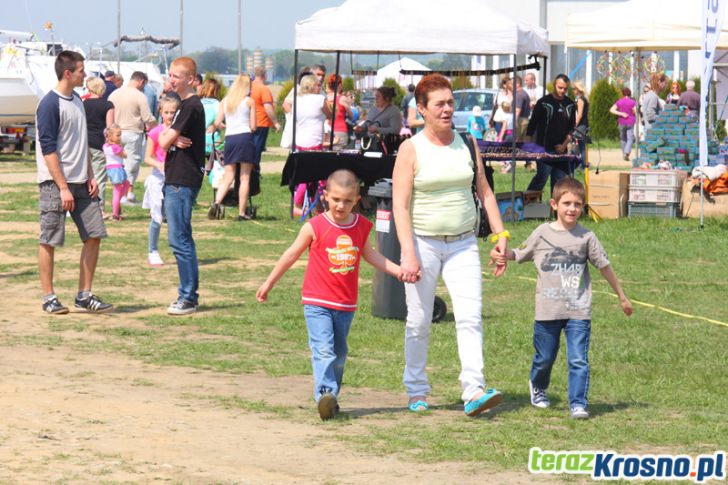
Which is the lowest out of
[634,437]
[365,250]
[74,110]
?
[634,437]

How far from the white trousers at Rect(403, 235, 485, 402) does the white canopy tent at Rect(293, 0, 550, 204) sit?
1102 cm

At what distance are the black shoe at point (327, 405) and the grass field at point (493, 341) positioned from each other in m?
0.22

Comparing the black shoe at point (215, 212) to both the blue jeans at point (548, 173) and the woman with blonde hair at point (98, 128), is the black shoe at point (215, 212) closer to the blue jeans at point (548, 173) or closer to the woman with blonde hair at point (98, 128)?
the woman with blonde hair at point (98, 128)

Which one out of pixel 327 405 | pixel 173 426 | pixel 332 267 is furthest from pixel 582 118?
pixel 173 426

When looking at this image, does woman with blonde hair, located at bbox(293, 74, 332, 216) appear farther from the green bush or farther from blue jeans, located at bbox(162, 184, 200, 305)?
the green bush

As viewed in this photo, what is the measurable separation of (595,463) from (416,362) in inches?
59.4

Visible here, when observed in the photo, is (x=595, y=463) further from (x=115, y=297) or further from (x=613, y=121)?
(x=613, y=121)

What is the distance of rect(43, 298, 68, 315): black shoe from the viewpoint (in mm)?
11094

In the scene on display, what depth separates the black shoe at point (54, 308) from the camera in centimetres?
1109

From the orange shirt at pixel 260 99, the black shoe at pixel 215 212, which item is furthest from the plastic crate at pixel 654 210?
the black shoe at pixel 215 212

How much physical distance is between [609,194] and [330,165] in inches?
166

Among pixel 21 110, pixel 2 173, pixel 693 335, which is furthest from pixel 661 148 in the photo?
pixel 21 110

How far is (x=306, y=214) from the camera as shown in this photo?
18438 millimetres

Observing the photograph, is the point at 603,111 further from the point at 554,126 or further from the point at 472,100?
the point at 554,126
